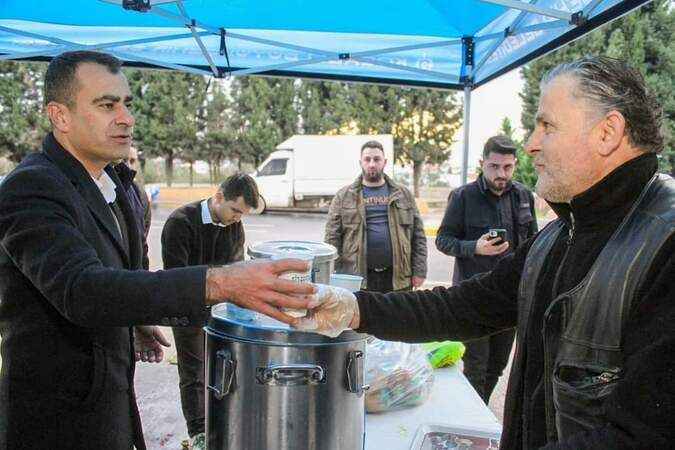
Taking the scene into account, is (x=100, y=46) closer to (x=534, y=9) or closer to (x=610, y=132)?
(x=534, y=9)

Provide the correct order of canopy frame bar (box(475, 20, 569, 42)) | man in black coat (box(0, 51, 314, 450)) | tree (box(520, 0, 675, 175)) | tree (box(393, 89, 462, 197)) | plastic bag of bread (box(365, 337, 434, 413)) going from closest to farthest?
man in black coat (box(0, 51, 314, 450)) < plastic bag of bread (box(365, 337, 434, 413)) < canopy frame bar (box(475, 20, 569, 42)) < tree (box(520, 0, 675, 175)) < tree (box(393, 89, 462, 197))

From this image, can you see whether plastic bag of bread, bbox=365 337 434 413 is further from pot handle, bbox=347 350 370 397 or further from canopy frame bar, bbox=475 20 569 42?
canopy frame bar, bbox=475 20 569 42

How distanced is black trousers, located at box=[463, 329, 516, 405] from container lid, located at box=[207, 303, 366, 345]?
2.30 metres

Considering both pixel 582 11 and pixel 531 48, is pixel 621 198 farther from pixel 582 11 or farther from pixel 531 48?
pixel 531 48

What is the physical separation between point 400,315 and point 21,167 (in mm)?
1172

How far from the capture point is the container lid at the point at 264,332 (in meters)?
1.57

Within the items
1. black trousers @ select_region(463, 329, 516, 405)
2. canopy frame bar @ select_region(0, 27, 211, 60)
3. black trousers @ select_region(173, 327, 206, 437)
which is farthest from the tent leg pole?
black trousers @ select_region(173, 327, 206, 437)

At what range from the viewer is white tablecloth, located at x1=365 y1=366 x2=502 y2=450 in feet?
6.61

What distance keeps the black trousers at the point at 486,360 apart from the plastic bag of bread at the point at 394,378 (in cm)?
154

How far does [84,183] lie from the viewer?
5.49ft


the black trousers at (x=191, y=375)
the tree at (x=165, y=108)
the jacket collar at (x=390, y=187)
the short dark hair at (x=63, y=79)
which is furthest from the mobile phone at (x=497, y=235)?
the tree at (x=165, y=108)

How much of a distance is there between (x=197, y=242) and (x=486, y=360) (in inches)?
80.5

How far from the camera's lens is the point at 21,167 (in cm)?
159

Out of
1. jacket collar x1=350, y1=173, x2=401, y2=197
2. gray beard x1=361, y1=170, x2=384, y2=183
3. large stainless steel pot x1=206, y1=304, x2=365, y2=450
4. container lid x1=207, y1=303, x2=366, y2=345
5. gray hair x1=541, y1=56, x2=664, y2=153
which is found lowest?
large stainless steel pot x1=206, y1=304, x2=365, y2=450
